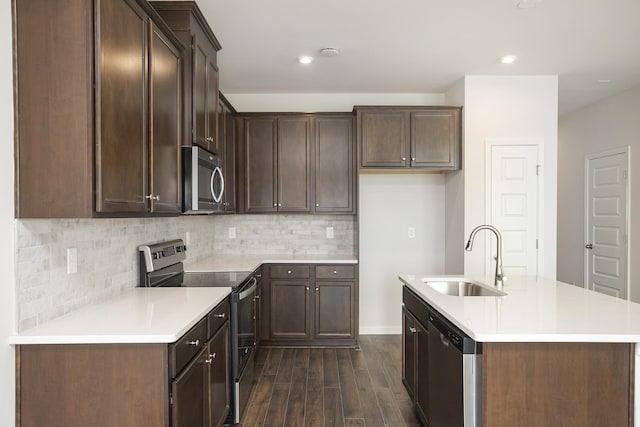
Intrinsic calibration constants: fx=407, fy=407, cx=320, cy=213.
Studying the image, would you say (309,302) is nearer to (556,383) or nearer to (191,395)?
(191,395)

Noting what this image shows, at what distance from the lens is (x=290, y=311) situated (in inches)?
161

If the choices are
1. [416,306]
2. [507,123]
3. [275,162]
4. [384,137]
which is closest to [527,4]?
[507,123]

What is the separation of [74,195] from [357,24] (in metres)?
2.18

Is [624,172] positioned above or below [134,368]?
above

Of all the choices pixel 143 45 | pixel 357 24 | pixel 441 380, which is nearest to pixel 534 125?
pixel 357 24

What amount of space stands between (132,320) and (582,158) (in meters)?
5.54

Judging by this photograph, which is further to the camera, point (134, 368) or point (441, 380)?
point (441, 380)

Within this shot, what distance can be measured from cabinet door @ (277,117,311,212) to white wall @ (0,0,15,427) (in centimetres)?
284

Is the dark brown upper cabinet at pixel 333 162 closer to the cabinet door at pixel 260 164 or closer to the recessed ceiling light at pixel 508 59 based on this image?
the cabinet door at pixel 260 164

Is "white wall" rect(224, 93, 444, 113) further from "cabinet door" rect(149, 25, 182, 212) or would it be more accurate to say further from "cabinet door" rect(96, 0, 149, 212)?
"cabinet door" rect(96, 0, 149, 212)

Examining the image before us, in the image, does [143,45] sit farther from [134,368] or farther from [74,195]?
[134,368]

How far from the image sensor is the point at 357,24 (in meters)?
2.87

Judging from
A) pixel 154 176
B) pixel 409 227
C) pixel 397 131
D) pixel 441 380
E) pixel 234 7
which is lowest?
→ pixel 441 380

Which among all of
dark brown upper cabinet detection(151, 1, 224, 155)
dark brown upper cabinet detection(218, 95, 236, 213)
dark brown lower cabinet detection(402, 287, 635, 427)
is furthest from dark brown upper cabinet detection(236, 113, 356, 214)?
dark brown lower cabinet detection(402, 287, 635, 427)
